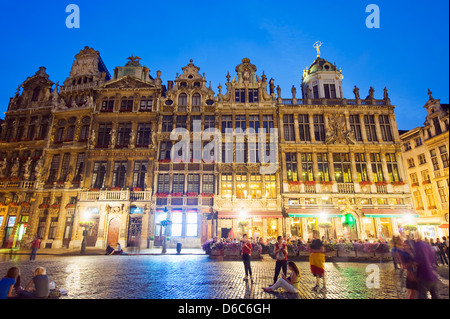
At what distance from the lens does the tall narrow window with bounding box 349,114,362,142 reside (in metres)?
27.0

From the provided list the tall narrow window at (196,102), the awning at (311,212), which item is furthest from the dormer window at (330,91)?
the tall narrow window at (196,102)

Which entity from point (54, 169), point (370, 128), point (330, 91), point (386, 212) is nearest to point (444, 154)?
point (386, 212)

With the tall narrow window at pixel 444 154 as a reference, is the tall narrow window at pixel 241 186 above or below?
above

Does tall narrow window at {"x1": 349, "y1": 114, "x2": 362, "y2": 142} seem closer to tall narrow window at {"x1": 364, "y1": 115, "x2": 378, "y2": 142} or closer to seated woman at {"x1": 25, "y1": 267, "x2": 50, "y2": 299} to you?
tall narrow window at {"x1": 364, "y1": 115, "x2": 378, "y2": 142}

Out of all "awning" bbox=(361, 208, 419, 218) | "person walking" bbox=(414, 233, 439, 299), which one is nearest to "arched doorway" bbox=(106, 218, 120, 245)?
"awning" bbox=(361, 208, 419, 218)

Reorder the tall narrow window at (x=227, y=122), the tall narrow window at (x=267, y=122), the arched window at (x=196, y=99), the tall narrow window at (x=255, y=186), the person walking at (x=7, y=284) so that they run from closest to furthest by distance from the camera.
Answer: the person walking at (x=7, y=284)
the tall narrow window at (x=255, y=186)
the tall narrow window at (x=267, y=122)
the tall narrow window at (x=227, y=122)
the arched window at (x=196, y=99)

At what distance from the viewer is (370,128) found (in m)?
27.2

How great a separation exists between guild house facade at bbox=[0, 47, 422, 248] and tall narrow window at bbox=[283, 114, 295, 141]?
0.12 meters

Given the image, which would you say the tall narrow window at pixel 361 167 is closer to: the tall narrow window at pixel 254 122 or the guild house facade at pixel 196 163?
the guild house facade at pixel 196 163

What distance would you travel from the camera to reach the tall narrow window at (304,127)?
27.3 m

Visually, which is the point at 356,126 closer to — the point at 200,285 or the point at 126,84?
the point at 200,285

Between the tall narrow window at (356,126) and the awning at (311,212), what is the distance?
8934 mm

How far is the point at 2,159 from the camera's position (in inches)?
1150
